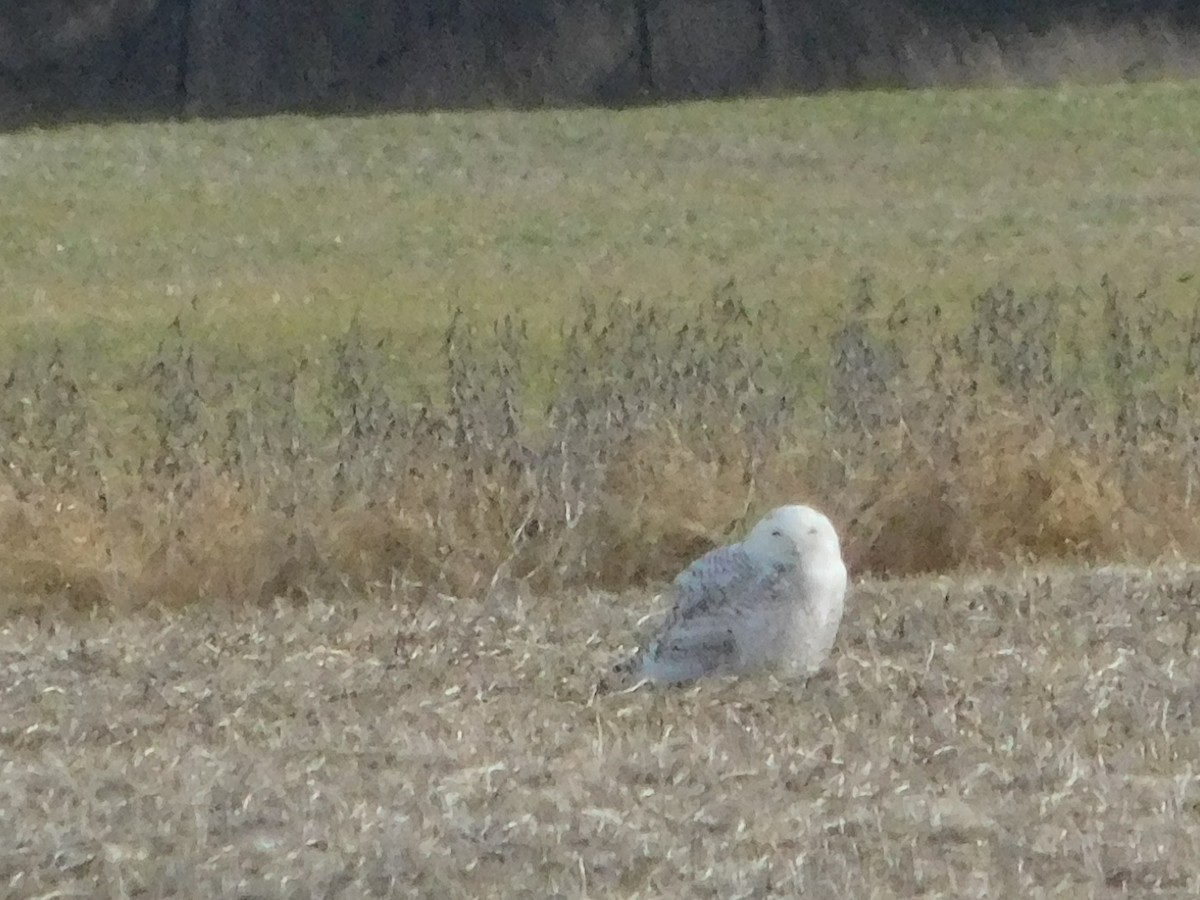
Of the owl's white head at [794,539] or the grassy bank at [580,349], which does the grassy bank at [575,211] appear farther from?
the owl's white head at [794,539]

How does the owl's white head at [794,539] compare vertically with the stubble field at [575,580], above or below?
above

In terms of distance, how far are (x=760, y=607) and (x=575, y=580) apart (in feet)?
4.24

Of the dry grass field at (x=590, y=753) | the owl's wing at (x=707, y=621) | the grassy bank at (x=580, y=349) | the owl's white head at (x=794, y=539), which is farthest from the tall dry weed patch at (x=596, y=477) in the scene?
the owl's white head at (x=794, y=539)

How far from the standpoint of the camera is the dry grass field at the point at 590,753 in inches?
141

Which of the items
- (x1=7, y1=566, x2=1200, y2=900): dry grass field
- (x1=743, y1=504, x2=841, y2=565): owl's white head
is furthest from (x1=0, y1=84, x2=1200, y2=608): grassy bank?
(x1=743, y1=504, x2=841, y2=565): owl's white head

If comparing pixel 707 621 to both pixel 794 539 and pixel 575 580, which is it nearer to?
pixel 794 539

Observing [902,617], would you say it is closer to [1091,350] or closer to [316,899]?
[316,899]

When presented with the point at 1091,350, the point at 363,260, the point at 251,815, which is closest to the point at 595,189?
the point at 363,260

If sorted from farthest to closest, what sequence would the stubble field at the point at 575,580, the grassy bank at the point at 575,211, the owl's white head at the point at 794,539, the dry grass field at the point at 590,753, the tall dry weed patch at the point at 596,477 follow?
the grassy bank at the point at 575,211 → the tall dry weed patch at the point at 596,477 → the owl's white head at the point at 794,539 → the stubble field at the point at 575,580 → the dry grass field at the point at 590,753

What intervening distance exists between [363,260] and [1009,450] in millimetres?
5595

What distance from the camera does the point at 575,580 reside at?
5730mm

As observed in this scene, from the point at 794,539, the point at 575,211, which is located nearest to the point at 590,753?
the point at 794,539

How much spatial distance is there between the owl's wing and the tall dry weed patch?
3.44 feet

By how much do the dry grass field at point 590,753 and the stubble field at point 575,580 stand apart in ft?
0.04
